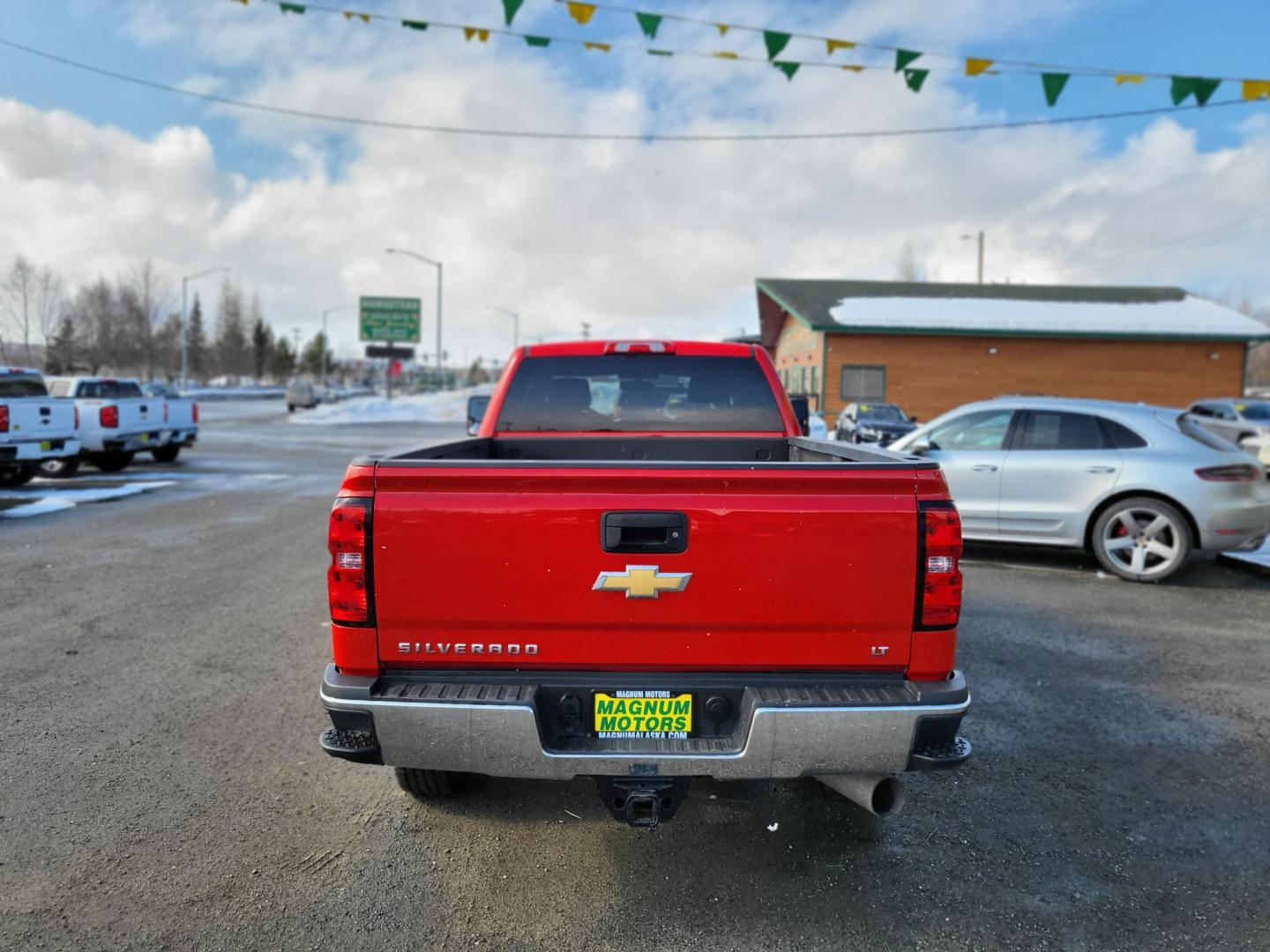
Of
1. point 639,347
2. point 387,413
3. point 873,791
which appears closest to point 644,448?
point 639,347

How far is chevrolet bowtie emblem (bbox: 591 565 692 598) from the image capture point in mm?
2443

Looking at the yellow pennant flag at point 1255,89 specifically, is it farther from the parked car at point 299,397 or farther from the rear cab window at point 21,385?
the parked car at point 299,397

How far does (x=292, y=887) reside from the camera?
2680 millimetres

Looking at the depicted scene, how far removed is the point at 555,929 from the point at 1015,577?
6171mm

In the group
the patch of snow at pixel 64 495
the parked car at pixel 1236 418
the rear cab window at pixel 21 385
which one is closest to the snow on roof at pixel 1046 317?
the parked car at pixel 1236 418

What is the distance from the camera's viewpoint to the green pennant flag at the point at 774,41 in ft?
33.5

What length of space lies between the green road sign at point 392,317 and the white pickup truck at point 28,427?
46.3 m

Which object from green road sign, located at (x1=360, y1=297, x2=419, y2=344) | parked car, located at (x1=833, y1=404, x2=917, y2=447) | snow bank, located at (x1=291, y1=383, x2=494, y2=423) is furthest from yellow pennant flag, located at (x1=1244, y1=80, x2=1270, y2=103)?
green road sign, located at (x1=360, y1=297, x2=419, y2=344)

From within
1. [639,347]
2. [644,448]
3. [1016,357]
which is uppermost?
[1016,357]

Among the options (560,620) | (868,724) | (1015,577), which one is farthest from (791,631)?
(1015,577)

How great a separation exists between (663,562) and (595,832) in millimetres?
1298

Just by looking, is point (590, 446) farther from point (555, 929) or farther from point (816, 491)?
point (555, 929)

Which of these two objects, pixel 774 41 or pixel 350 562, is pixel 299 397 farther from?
pixel 350 562

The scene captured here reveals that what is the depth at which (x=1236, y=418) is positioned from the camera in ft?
72.4
